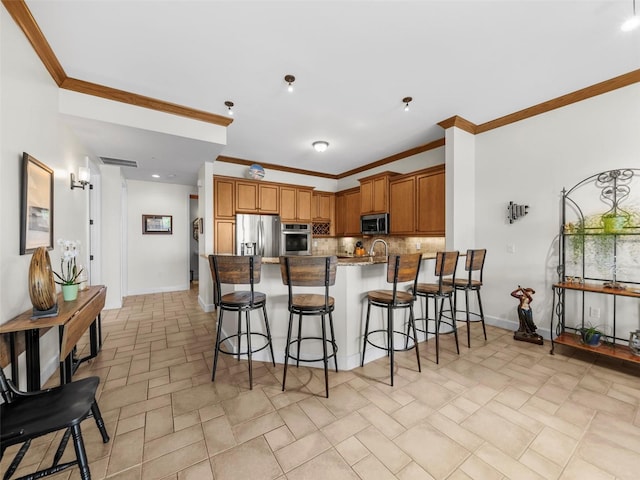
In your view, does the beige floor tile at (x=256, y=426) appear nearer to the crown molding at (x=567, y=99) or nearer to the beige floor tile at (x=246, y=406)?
the beige floor tile at (x=246, y=406)

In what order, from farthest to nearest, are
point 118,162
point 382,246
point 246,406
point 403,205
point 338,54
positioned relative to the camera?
1. point 382,246
2. point 403,205
3. point 118,162
4. point 338,54
5. point 246,406

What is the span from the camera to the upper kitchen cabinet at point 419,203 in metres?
3.88

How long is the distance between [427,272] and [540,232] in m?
1.42

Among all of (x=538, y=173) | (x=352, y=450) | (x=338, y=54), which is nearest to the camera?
(x=352, y=450)

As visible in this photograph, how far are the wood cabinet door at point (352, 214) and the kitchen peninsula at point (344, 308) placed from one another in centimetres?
297

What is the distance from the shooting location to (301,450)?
1512mm

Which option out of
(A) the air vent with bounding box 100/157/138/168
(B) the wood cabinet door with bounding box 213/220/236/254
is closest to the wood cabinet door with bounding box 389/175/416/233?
(B) the wood cabinet door with bounding box 213/220/236/254

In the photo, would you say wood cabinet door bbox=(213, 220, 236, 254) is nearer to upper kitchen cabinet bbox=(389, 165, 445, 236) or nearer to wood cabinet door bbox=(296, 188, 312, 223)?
wood cabinet door bbox=(296, 188, 312, 223)

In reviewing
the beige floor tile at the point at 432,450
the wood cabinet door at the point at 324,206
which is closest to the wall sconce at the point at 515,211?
the beige floor tile at the point at 432,450

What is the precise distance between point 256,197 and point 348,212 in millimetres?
2048

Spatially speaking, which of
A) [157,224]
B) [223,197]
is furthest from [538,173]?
[157,224]

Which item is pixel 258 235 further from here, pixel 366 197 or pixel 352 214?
pixel 366 197

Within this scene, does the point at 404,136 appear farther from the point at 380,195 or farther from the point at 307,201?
the point at 307,201

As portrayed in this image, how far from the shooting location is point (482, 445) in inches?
60.9
